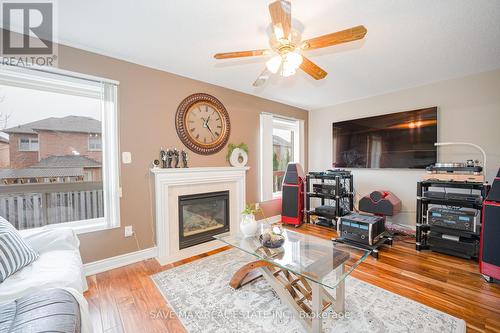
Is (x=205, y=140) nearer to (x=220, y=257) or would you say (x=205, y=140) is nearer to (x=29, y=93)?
(x=220, y=257)

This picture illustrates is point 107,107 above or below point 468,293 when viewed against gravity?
above

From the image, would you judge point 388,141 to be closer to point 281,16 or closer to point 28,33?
point 281,16

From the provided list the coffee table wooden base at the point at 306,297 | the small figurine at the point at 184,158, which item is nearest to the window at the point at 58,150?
the small figurine at the point at 184,158

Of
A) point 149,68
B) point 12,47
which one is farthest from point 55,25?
point 149,68

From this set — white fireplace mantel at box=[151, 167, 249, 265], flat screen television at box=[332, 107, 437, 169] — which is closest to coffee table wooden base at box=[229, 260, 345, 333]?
white fireplace mantel at box=[151, 167, 249, 265]

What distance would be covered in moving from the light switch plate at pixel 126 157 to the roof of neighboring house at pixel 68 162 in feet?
0.86

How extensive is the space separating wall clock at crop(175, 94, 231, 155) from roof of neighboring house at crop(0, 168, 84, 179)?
1.16 meters

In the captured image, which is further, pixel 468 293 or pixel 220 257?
pixel 220 257

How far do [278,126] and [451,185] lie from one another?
8.77 ft

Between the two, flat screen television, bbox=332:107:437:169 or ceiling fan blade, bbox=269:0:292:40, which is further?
flat screen television, bbox=332:107:437:169

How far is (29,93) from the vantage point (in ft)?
6.43

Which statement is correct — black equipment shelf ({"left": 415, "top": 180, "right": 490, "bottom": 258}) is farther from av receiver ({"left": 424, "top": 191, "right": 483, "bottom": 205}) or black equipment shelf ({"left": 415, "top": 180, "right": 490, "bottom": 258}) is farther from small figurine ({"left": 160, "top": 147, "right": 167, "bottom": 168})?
small figurine ({"left": 160, "top": 147, "right": 167, "bottom": 168})

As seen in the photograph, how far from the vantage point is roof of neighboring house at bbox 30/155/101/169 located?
2.05m

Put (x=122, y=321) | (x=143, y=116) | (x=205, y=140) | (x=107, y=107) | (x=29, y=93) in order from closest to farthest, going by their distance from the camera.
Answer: (x=122, y=321) → (x=29, y=93) → (x=107, y=107) → (x=143, y=116) → (x=205, y=140)
